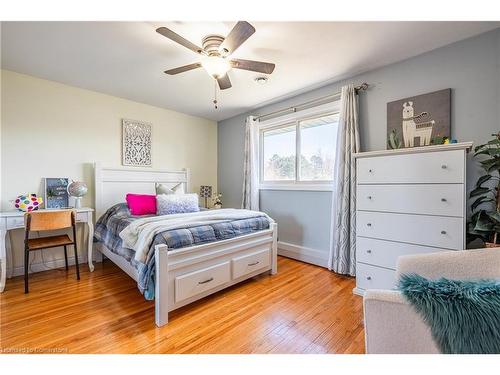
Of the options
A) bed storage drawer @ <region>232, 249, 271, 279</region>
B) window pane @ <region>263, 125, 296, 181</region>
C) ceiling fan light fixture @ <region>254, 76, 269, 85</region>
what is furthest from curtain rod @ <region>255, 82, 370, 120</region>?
bed storage drawer @ <region>232, 249, 271, 279</region>

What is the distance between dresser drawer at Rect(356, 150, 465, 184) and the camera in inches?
65.4

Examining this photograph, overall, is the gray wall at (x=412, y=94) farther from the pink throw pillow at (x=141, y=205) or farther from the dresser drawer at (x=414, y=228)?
the pink throw pillow at (x=141, y=205)

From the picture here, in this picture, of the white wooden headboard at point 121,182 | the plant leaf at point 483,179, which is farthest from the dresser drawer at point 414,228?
the white wooden headboard at point 121,182

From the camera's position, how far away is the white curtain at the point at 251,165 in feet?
11.9

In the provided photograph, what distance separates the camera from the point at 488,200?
68.5 inches

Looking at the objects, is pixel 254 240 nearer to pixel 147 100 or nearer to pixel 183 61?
pixel 183 61

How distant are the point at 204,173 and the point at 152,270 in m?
2.70

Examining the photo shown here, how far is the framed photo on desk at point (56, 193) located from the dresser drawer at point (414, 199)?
348 centimetres

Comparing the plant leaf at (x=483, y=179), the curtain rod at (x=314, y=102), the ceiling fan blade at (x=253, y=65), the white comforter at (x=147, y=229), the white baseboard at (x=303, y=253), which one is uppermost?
the curtain rod at (x=314, y=102)

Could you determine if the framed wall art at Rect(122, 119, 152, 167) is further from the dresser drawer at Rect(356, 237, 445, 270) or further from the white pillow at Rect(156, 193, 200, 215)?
the dresser drawer at Rect(356, 237, 445, 270)

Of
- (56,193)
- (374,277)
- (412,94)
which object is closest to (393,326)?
(374,277)

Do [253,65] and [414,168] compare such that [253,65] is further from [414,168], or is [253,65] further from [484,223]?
[484,223]
